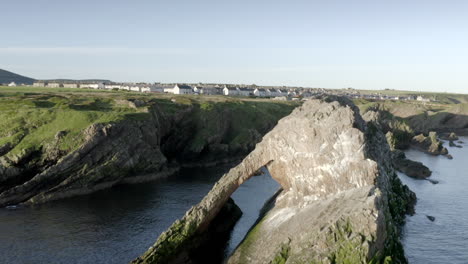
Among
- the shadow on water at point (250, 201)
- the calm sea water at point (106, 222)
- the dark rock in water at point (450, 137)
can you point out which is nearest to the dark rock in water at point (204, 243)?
the shadow on water at point (250, 201)

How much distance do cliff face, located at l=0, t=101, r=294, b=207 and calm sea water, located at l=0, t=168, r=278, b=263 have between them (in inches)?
126

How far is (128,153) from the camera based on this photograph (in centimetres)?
6444

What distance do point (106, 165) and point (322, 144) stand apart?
4342cm

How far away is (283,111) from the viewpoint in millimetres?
127812

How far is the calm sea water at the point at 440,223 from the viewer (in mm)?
35781

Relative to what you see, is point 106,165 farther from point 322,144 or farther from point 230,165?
point 322,144

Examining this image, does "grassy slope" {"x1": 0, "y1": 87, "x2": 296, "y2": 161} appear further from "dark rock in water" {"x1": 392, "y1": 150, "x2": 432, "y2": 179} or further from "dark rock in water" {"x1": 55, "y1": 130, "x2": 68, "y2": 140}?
"dark rock in water" {"x1": 392, "y1": 150, "x2": 432, "y2": 179}

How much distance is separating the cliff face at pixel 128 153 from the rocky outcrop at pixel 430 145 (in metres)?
49.8

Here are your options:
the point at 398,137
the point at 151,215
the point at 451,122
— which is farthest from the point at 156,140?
the point at 451,122

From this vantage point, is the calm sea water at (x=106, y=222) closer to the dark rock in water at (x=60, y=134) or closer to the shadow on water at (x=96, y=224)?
the shadow on water at (x=96, y=224)

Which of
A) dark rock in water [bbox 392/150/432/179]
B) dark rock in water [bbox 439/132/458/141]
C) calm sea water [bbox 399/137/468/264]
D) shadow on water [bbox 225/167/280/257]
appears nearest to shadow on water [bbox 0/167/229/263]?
shadow on water [bbox 225/167/280/257]

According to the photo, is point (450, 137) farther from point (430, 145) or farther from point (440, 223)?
point (440, 223)

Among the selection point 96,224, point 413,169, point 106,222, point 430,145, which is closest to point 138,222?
point 106,222

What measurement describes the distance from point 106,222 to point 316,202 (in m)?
28.3
